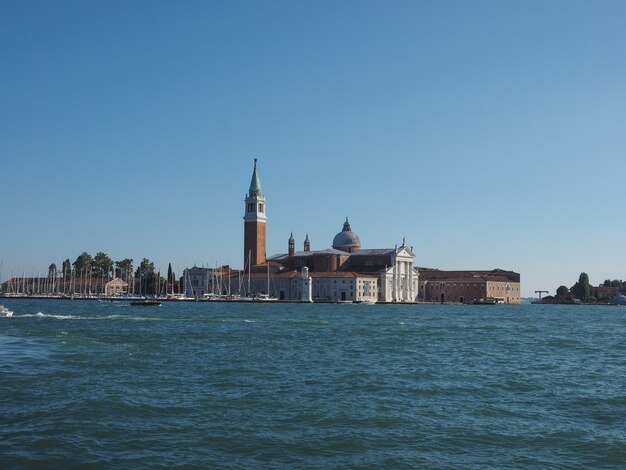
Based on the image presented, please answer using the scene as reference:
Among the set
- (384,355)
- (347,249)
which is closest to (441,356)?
(384,355)

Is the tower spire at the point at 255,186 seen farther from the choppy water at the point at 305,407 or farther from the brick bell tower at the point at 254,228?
the choppy water at the point at 305,407

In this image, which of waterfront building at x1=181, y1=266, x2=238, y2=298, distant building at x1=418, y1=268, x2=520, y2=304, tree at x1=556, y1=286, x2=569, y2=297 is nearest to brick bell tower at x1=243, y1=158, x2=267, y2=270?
waterfront building at x1=181, y1=266, x2=238, y2=298

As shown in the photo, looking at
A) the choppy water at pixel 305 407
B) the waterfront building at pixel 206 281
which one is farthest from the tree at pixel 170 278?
the choppy water at pixel 305 407

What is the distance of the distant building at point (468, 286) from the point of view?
114062 millimetres

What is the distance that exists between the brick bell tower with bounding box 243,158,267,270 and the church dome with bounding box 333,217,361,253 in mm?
12600

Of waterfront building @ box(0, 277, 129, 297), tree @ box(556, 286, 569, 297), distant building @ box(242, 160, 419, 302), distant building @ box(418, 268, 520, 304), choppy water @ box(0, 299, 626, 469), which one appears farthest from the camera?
tree @ box(556, 286, 569, 297)

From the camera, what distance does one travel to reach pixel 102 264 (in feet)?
410

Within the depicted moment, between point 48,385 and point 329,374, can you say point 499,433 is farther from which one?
point 48,385

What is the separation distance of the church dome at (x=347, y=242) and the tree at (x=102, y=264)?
38.1 metres

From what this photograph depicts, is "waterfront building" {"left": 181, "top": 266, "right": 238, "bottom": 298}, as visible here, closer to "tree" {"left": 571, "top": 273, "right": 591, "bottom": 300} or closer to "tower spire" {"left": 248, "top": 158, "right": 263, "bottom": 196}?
"tower spire" {"left": 248, "top": 158, "right": 263, "bottom": 196}

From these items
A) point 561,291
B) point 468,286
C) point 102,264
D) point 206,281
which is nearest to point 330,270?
point 206,281

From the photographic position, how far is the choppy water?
10719 millimetres

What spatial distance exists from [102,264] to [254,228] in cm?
3117

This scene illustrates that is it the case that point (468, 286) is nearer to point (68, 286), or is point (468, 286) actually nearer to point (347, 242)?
point (347, 242)
